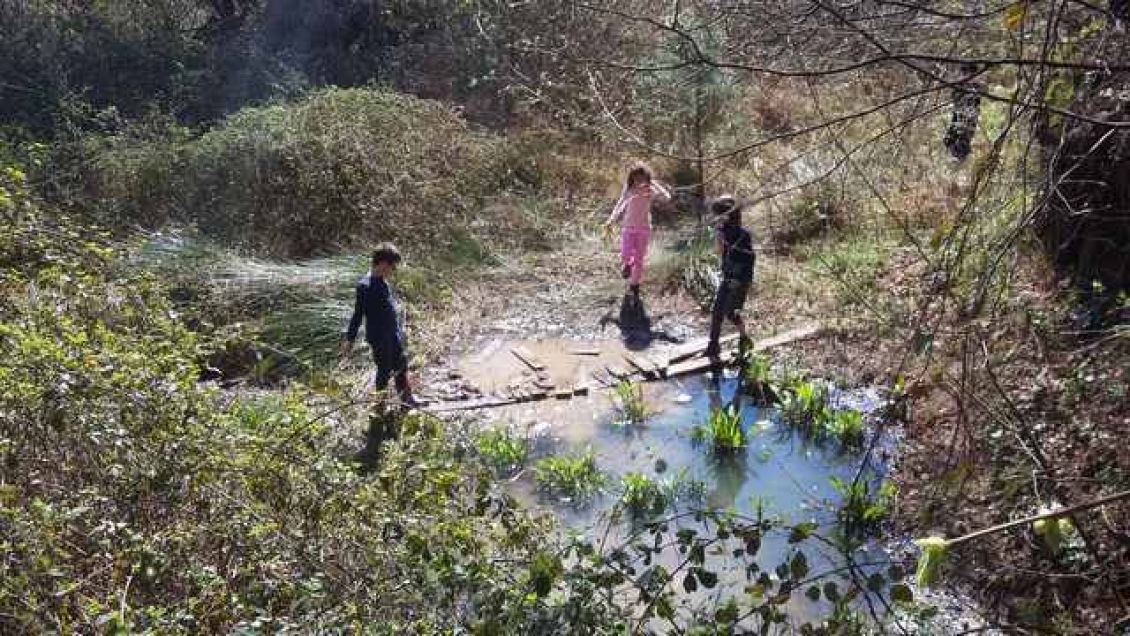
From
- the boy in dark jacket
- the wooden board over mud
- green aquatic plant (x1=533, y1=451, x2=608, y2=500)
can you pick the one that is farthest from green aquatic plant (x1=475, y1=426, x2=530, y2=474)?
the wooden board over mud

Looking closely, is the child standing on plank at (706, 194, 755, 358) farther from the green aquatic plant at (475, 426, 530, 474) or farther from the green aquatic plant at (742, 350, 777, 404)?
the green aquatic plant at (475, 426, 530, 474)

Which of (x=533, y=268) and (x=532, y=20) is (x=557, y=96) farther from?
(x=533, y=268)

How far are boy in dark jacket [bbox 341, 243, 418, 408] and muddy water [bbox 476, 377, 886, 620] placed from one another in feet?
3.53

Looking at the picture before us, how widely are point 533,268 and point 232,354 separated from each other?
10.8ft

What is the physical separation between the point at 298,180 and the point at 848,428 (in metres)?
6.40

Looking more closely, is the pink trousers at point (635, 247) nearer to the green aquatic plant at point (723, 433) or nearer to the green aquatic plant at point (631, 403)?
the green aquatic plant at point (631, 403)

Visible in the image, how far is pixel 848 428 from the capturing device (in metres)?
7.28

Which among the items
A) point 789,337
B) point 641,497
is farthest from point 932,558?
point 789,337

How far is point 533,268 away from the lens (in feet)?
34.6

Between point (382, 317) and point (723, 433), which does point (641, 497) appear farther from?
point (382, 317)

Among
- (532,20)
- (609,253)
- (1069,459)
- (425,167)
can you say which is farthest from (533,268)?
(1069,459)

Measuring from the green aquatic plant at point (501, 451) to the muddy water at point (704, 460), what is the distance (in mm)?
137

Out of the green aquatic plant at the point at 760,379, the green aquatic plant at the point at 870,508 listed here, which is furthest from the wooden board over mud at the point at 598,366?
the green aquatic plant at the point at 870,508

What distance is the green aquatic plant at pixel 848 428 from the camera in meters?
7.25
